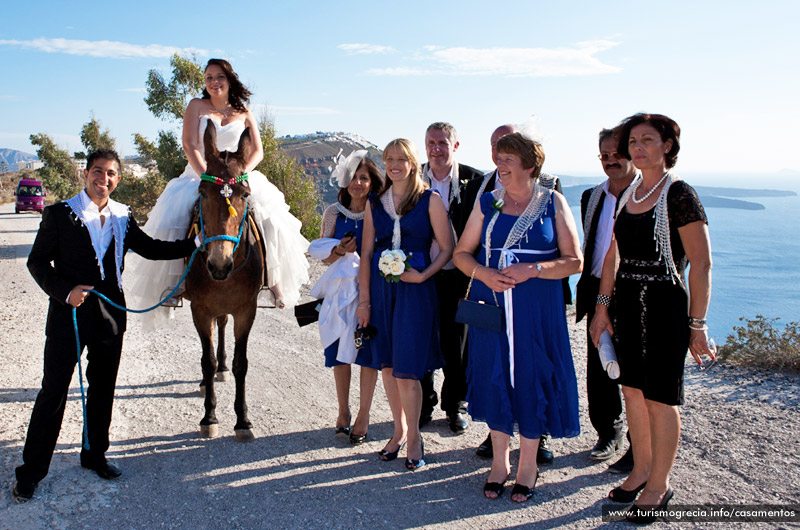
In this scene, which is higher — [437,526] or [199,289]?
[199,289]

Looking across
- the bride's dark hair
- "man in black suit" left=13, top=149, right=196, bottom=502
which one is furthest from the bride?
"man in black suit" left=13, top=149, right=196, bottom=502

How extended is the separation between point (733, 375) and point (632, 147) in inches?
154

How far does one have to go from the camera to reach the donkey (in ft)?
13.6

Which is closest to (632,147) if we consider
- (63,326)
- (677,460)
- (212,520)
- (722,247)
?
(677,460)

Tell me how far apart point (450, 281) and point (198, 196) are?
97.0 inches

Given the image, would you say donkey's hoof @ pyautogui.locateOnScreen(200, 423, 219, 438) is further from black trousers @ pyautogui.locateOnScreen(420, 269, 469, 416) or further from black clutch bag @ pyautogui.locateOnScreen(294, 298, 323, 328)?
black trousers @ pyautogui.locateOnScreen(420, 269, 469, 416)

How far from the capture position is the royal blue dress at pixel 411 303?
4.01 metres

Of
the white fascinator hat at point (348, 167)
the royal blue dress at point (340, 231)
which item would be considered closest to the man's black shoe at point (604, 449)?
the royal blue dress at point (340, 231)

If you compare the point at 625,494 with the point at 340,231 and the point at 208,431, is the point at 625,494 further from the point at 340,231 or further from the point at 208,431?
the point at 208,431

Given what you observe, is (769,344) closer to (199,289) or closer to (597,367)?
(597,367)

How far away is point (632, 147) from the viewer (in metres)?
3.34

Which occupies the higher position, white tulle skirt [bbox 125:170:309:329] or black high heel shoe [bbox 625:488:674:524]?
white tulle skirt [bbox 125:170:309:329]

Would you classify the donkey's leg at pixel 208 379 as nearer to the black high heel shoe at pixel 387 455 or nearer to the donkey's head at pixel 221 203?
the donkey's head at pixel 221 203

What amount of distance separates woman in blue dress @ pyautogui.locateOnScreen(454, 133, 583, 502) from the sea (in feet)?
21.7
